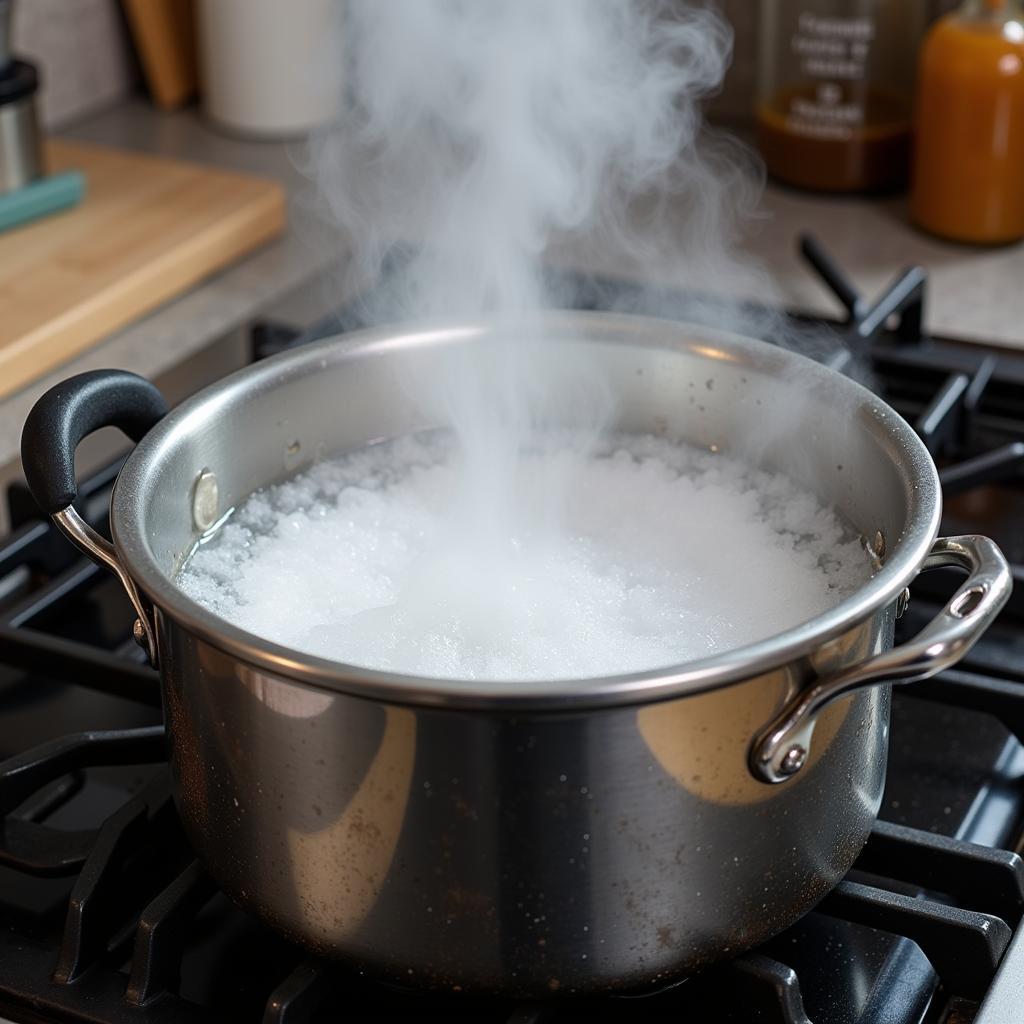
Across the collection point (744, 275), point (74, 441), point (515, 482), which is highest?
point (74, 441)

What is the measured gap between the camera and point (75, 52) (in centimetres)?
153

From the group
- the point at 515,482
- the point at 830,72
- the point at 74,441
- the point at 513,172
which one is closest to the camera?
the point at 74,441

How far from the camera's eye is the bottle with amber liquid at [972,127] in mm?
1207

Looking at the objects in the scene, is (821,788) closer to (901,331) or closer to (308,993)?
(308,993)

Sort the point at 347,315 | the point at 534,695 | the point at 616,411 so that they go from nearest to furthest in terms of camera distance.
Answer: the point at 534,695, the point at 616,411, the point at 347,315

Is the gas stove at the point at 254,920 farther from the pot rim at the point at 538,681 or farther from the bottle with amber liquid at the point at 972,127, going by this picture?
the bottle with amber liquid at the point at 972,127

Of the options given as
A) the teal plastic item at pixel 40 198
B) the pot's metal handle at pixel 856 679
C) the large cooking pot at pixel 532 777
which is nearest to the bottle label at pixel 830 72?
the teal plastic item at pixel 40 198

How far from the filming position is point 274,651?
512 millimetres

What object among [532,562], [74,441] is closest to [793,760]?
[532,562]

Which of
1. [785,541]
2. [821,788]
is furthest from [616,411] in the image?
[821,788]

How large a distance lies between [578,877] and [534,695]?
9 cm

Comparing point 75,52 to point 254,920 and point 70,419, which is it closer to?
point 70,419

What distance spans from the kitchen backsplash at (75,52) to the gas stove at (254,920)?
74 centimetres

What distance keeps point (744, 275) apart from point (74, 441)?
727 millimetres
